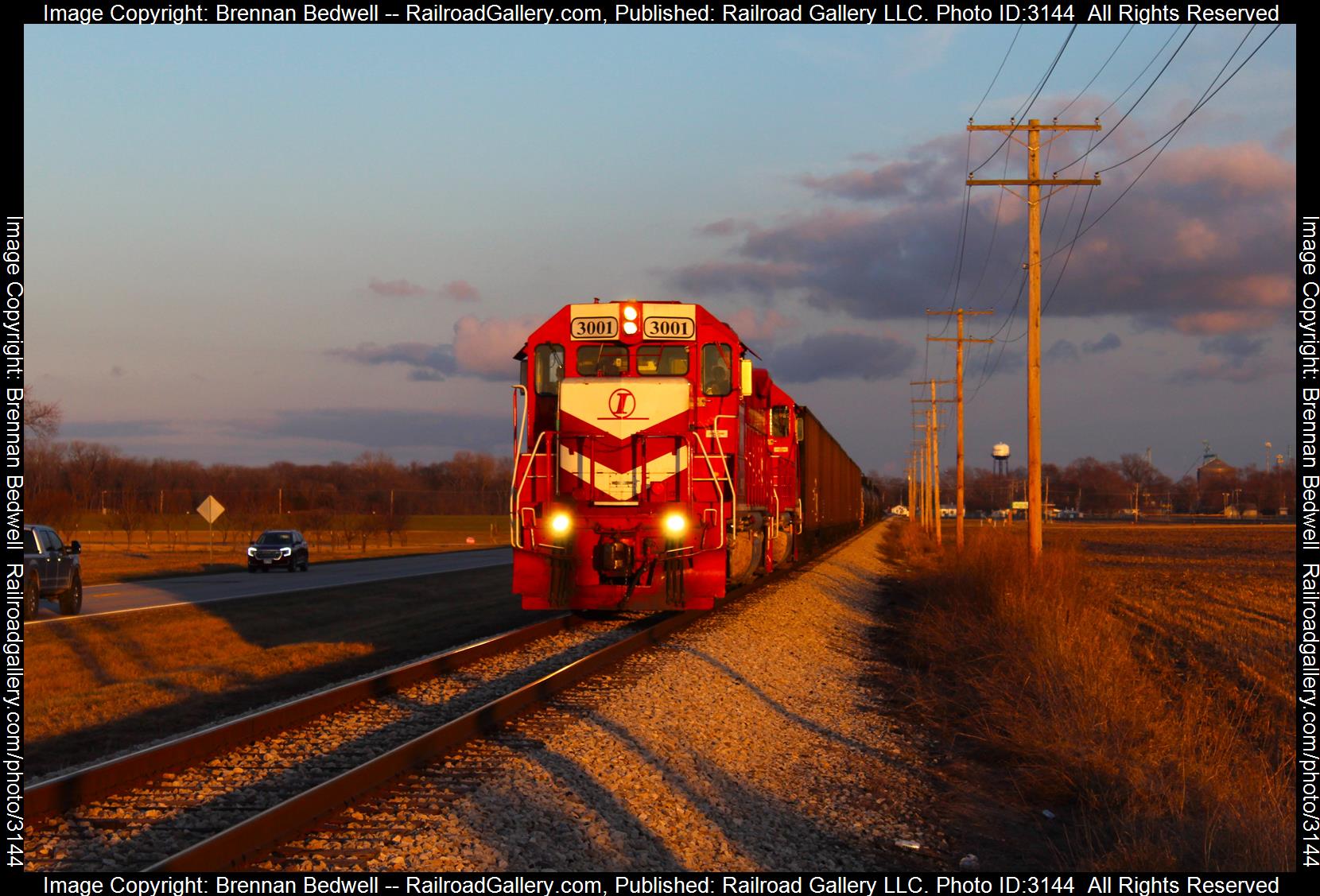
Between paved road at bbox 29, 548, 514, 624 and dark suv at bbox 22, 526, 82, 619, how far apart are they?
0.34m

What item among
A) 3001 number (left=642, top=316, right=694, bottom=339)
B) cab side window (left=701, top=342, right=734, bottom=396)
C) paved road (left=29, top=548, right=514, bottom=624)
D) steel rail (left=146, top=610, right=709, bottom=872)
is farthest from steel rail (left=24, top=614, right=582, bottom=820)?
paved road (left=29, top=548, right=514, bottom=624)

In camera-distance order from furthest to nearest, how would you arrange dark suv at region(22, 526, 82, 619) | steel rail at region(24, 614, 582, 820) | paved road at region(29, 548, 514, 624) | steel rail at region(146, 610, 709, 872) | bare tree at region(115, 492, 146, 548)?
bare tree at region(115, 492, 146, 548)
paved road at region(29, 548, 514, 624)
dark suv at region(22, 526, 82, 619)
steel rail at region(24, 614, 582, 820)
steel rail at region(146, 610, 709, 872)

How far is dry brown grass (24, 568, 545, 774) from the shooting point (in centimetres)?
1119

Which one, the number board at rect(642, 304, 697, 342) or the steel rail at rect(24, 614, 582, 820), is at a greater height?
the number board at rect(642, 304, 697, 342)

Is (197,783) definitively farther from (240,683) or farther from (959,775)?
(240,683)

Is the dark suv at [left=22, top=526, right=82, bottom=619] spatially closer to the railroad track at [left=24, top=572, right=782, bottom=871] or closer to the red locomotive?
the red locomotive

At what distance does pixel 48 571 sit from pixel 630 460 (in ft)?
42.3

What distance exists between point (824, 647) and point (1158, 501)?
602 ft

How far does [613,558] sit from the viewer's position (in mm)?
14445

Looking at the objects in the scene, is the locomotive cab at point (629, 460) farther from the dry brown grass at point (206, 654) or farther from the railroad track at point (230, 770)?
the dry brown grass at point (206, 654)

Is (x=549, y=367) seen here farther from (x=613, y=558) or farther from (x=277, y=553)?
(x=277, y=553)

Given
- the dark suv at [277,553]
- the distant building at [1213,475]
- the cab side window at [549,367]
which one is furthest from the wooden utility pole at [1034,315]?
the distant building at [1213,475]

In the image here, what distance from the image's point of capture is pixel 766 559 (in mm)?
18703

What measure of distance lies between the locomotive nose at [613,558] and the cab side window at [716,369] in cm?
258
